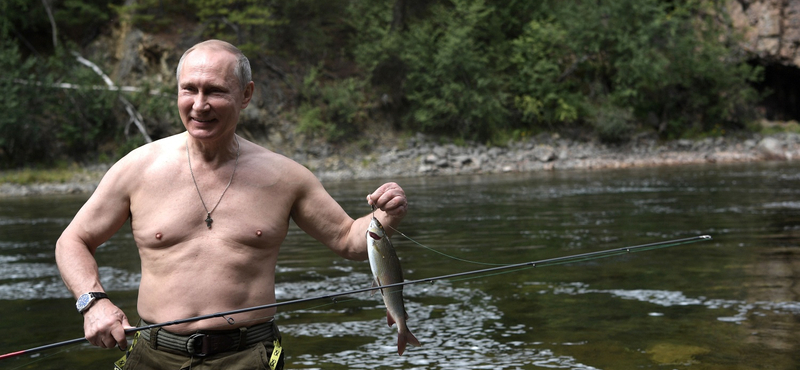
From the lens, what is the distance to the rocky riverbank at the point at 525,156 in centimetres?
3094

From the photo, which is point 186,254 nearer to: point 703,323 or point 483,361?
point 483,361

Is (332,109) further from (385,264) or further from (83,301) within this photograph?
(83,301)

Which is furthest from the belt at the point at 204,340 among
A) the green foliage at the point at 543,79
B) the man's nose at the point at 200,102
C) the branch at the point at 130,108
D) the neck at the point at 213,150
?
the green foliage at the point at 543,79

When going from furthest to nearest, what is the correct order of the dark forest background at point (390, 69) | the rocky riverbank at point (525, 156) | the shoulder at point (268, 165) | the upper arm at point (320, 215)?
the dark forest background at point (390, 69) < the rocky riverbank at point (525, 156) < the upper arm at point (320, 215) < the shoulder at point (268, 165)

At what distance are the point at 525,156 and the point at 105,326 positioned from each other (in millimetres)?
30602

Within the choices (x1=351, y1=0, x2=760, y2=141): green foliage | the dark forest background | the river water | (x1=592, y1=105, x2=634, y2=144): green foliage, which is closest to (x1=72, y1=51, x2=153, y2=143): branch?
the dark forest background

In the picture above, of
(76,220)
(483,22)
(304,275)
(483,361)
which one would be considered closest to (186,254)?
(76,220)

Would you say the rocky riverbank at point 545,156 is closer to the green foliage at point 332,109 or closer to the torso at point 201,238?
the green foliage at point 332,109

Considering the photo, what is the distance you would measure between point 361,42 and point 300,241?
967 inches

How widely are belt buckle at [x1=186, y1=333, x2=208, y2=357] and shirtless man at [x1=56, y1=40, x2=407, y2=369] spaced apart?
0.4 inches

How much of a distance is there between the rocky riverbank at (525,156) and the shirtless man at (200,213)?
26.4 meters

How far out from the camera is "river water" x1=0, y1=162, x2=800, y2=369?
5.86 meters

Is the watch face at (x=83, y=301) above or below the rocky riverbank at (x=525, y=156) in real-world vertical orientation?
above

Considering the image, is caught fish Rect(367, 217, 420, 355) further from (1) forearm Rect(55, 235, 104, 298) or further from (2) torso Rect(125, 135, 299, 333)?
(1) forearm Rect(55, 235, 104, 298)
